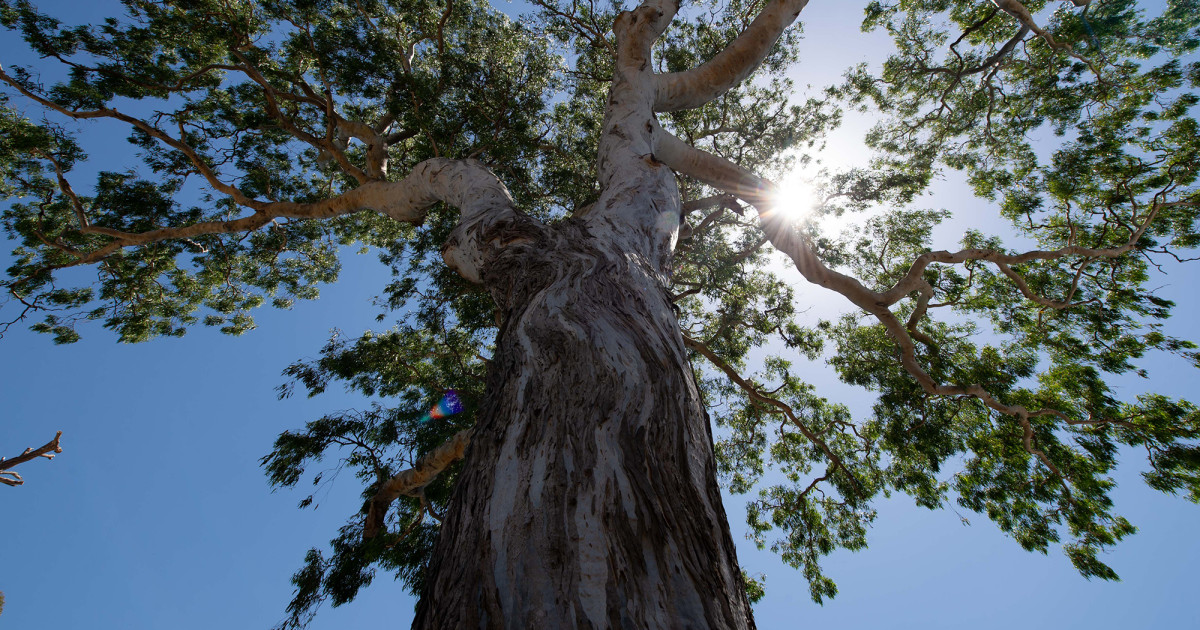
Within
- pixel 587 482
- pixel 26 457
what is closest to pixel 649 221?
pixel 587 482

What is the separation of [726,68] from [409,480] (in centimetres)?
494

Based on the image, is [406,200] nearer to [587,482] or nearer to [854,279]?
[587,482]

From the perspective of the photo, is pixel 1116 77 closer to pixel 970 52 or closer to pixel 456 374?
pixel 970 52

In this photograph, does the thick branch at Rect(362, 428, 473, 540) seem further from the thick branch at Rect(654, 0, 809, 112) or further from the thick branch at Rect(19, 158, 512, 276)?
the thick branch at Rect(654, 0, 809, 112)

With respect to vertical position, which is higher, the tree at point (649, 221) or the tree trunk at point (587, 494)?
the tree at point (649, 221)

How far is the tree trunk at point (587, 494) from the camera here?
0.93 meters

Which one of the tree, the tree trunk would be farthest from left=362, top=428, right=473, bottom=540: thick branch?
the tree trunk

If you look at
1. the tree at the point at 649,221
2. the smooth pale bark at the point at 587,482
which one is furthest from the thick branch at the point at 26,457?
the smooth pale bark at the point at 587,482

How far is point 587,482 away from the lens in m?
1.11

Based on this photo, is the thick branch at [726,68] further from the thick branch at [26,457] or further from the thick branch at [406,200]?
the thick branch at [26,457]

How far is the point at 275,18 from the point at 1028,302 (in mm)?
9921

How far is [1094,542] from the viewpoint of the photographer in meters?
4.80

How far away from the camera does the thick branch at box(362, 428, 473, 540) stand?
4406 mm

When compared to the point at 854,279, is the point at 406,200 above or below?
above
